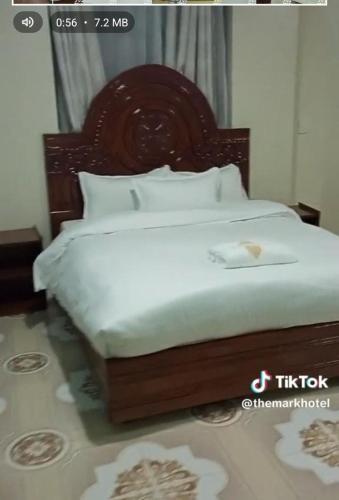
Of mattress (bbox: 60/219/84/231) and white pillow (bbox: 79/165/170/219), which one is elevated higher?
white pillow (bbox: 79/165/170/219)

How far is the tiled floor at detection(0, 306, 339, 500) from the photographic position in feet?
5.44

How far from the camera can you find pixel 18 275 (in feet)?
10.3

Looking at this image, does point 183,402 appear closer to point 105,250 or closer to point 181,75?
point 105,250

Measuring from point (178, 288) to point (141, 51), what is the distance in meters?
2.16

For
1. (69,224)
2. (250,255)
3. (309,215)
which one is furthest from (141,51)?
(250,255)

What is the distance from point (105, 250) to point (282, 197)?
6.50ft

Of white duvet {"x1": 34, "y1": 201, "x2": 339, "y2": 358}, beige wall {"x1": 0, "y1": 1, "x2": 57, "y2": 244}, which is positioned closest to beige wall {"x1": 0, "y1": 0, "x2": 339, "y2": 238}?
beige wall {"x1": 0, "y1": 1, "x2": 57, "y2": 244}

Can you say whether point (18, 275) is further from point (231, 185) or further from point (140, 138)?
point (231, 185)

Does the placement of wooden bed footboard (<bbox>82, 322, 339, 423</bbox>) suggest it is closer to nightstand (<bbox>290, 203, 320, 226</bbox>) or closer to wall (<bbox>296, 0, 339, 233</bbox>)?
nightstand (<bbox>290, 203, 320, 226</bbox>)

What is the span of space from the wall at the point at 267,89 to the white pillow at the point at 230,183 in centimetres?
29

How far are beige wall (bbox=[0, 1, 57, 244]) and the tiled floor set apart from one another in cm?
147

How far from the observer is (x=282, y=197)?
407 centimetres

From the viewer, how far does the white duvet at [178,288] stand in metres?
1.90

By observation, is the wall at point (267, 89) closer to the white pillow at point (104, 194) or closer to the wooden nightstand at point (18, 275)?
the white pillow at point (104, 194)
